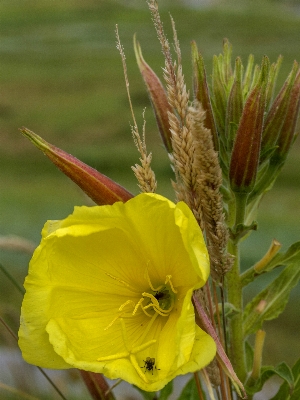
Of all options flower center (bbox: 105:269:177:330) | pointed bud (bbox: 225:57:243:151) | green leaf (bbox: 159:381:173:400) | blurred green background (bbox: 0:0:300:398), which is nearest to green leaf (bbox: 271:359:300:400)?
green leaf (bbox: 159:381:173:400)

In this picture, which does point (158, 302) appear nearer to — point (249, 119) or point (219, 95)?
point (249, 119)

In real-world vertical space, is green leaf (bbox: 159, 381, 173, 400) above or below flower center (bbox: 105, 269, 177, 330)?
below

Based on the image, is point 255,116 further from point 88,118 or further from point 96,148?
point 88,118

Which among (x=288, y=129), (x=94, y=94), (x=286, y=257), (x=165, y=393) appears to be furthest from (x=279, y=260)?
(x=94, y=94)

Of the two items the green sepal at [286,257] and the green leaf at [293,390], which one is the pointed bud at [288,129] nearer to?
the green sepal at [286,257]

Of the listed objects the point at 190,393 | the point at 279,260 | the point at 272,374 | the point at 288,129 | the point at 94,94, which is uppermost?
the point at 288,129

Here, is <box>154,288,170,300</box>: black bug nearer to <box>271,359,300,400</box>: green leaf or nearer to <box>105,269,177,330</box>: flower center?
<box>105,269,177,330</box>: flower center

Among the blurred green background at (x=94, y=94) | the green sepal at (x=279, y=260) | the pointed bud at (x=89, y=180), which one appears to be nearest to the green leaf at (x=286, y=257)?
the green sepal at (x=279, y=260)
